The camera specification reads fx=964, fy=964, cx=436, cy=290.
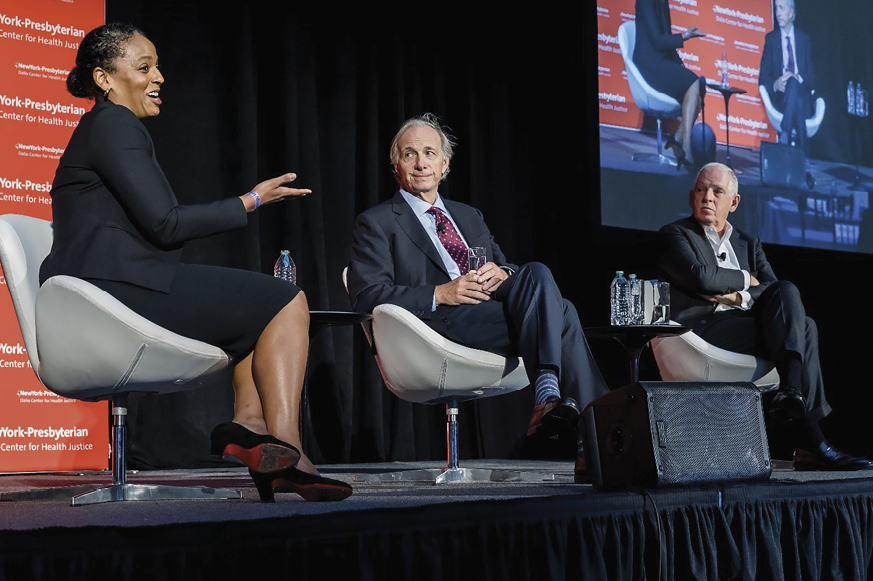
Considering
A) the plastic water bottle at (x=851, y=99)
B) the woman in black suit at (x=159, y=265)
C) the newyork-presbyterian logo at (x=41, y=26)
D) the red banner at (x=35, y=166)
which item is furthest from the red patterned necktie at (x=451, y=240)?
the plastic water bottle at (x=851, y=99)

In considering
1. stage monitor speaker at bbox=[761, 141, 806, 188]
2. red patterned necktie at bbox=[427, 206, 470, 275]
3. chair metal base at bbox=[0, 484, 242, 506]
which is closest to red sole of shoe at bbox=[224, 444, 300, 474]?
chair metal base at bbox=[0, 484, 242, 506]

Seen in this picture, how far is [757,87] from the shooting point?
5.11 m

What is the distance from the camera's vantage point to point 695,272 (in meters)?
3.74

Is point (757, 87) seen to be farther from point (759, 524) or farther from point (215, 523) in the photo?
point (215, 523)

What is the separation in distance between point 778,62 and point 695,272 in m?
2.04

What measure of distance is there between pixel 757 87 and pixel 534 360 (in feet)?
9.87

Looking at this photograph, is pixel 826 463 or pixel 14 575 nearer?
pixel 14 575

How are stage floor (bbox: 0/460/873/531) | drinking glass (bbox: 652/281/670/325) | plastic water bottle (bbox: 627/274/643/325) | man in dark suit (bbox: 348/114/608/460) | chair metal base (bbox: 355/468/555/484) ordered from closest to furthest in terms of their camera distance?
stage floor (bbox: 0/460/873/531), man in dark suit (bbox: 348/114/608/460), chair metal base (bbox: 355/468/555/484), drinking glass (bbox: 652/281/670/325), plastic water bottle (bbox: 627/274/643/325)

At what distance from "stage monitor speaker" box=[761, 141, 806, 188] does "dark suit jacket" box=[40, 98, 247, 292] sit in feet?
11.9

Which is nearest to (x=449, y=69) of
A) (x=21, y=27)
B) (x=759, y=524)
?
(x=21, y=27)

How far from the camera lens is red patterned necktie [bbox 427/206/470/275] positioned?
3346mm

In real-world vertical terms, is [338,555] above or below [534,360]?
below

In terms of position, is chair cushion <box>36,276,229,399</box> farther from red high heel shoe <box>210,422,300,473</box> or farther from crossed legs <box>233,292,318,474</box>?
red high heel shoe <box>210,422,300,473</box>

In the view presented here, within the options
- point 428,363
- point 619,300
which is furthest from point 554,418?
point 619,300
